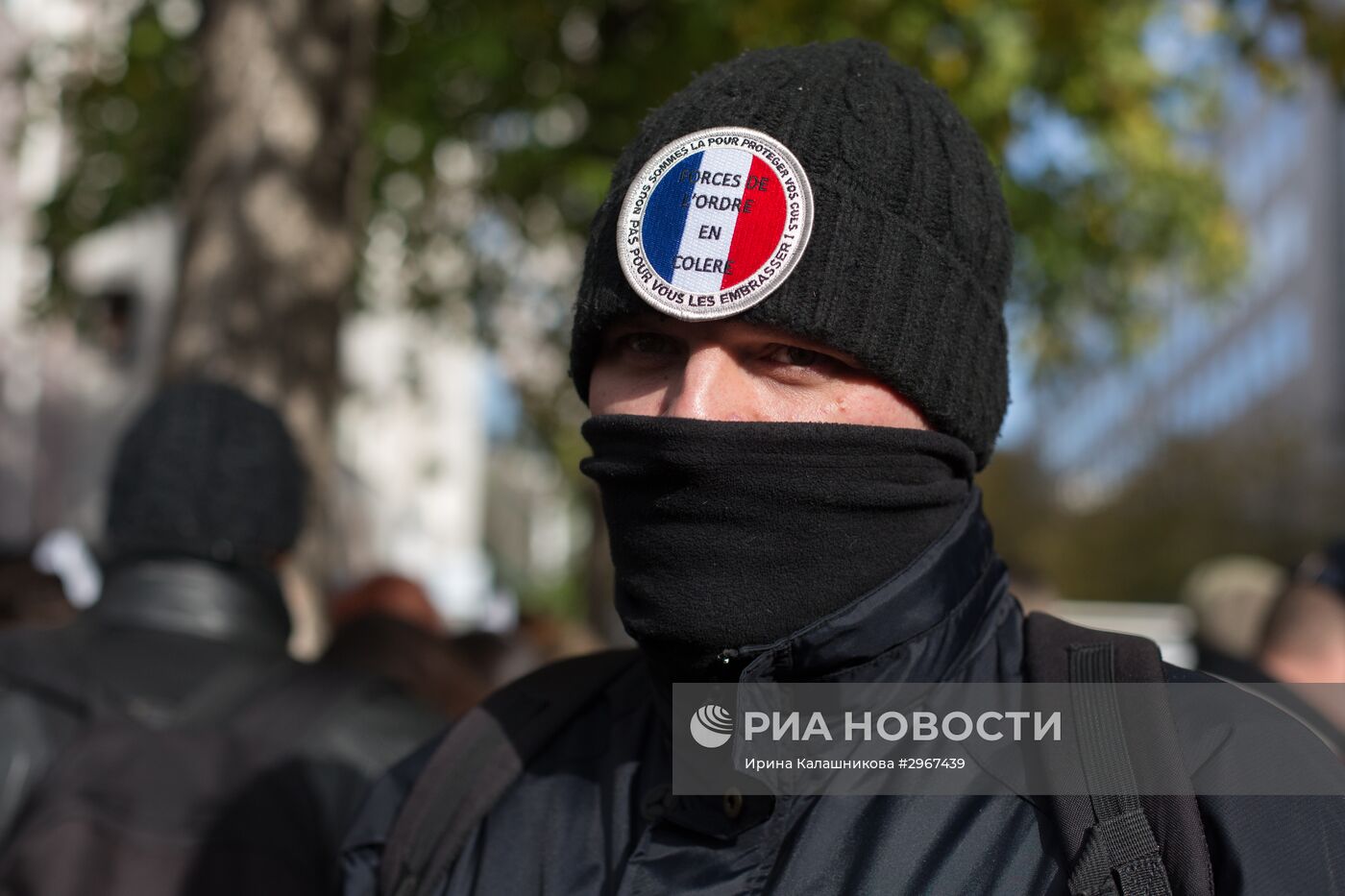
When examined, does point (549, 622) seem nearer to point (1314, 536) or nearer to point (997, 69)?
point (997, 69)

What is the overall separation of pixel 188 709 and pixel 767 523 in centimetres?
152

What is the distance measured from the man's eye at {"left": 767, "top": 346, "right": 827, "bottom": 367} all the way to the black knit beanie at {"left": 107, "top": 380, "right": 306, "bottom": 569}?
71.7 inches

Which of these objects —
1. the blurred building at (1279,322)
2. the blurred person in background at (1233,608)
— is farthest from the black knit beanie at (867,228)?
the blurred building at (1279,322)

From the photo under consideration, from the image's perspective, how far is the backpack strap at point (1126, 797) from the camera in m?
1.43

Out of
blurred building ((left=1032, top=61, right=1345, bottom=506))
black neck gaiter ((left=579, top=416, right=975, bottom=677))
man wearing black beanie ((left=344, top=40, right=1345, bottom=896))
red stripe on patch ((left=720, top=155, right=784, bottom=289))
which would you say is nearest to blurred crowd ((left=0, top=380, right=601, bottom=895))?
man wearing black beanie ((left=344, top=40, right=1345, bottom=896))

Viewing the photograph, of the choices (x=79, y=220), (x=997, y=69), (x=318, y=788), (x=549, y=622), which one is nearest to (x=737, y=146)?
(x=318, y=788)

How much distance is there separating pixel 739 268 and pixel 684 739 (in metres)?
0.58

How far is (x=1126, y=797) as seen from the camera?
148 centimetres

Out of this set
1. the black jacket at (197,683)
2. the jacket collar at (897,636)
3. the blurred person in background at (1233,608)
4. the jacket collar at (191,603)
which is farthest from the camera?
the blurred person in background at (1233,608)

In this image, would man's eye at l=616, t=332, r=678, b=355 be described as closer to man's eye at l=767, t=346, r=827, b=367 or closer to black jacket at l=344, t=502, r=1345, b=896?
man's eye at l=767, t=346, r=827, b=367

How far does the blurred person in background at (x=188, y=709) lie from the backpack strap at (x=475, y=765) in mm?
766

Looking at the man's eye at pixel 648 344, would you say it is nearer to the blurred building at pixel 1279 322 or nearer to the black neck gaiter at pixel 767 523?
the black neck gaiter at pixel 767 523

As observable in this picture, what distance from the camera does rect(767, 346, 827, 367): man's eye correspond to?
5.95ft

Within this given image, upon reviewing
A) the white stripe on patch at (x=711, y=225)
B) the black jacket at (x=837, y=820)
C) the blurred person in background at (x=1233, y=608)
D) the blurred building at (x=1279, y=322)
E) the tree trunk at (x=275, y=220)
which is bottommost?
the black jacket at (x=837, y=820)
